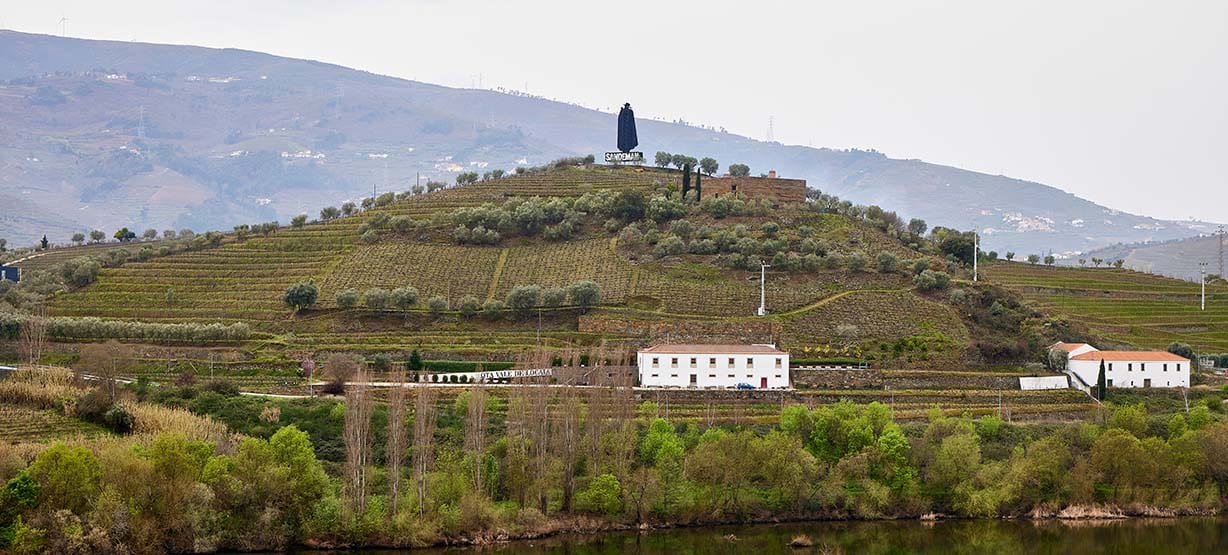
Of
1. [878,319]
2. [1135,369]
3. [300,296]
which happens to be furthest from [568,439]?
[1135,369]

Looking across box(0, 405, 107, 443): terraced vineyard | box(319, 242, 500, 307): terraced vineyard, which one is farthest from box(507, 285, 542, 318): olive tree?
box(0, 405, 107, 443): terraced vineyard

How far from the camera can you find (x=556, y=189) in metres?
110

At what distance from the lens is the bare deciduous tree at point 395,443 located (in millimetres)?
50875

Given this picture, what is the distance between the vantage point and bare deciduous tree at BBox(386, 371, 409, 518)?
167 ft

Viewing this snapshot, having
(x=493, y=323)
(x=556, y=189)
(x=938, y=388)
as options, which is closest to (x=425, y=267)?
(x=493, y=323)

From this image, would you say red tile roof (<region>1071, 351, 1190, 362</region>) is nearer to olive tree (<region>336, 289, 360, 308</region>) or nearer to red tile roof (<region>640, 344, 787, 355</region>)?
red tile roof (<region>640, 344, 787, 355</region>)

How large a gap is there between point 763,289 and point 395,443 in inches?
1426

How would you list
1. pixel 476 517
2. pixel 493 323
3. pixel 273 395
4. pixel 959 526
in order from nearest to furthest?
pixel 476 517 → pixel 959 526 → pixel 273 395 → pixel 493 323

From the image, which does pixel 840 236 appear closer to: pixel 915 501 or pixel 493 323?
pixel 493 323

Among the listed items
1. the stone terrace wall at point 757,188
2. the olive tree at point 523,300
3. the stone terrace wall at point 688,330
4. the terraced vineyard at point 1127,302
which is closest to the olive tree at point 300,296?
the olive tree at point 523,300

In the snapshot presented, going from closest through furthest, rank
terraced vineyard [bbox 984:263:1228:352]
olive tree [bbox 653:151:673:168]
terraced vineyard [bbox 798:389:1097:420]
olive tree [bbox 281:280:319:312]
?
terraced vineyard [bbox 798:389:1097:420] → olive tree [bbox 281:280:319:312] → terraced vineyard [bbox 984:263:1228:352] → olive tree [bbox 653:151:673:168]

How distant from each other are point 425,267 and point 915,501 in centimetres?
4350

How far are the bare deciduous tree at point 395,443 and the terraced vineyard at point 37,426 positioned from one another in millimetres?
13214

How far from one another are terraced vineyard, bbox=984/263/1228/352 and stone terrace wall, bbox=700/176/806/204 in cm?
1558
